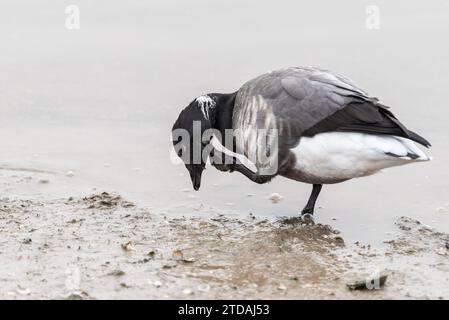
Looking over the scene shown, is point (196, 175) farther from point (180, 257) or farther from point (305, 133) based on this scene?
point (180, 257)

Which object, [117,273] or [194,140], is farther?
[194,140]

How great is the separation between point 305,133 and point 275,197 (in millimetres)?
1318

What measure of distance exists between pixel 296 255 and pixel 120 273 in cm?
147

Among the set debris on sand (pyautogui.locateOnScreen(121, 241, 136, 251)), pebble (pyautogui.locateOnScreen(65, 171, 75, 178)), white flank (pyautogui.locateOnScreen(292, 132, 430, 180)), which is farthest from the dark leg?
pebble (pyautogui.locateOnScreen(65, 171, 75, 178))

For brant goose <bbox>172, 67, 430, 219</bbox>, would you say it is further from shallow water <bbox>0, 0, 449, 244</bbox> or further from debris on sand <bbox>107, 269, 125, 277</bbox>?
debris on sand <bbox>107, 269, 125, 277</bbox>

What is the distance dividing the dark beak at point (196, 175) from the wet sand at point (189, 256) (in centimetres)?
32

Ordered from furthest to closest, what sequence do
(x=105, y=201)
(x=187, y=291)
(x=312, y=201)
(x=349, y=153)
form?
(x=312, y=201), (x=105, y=201), (x=349, y=153), (x=187, y=291)

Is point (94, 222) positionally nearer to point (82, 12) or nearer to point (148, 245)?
point (148, 245)

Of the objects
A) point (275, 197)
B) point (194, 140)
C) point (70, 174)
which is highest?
point (194, 140)

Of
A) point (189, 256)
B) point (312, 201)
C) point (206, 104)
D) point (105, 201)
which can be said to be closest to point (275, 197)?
point (312, 201)

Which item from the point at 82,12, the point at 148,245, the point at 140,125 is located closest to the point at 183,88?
the point at 140,125

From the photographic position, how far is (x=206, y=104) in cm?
782

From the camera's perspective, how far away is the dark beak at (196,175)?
7.62m

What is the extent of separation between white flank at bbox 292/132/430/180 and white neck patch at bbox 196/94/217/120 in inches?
46.3
